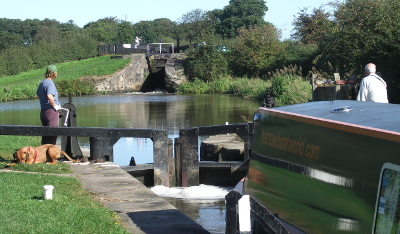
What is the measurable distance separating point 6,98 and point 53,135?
30.7 meters

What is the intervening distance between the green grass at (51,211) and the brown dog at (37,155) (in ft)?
5.08

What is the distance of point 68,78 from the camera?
46.7 m

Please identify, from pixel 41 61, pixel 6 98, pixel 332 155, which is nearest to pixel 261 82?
pixel 6 98

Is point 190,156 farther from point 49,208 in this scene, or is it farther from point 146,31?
point 146,31

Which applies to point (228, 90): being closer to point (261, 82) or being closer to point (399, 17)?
point (261, 82)

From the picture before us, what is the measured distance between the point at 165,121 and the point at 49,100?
12.5 metres

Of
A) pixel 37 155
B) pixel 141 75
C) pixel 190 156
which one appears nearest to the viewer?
pixel 37 155

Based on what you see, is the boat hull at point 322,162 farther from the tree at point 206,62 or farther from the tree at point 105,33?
the tree at point 105,33

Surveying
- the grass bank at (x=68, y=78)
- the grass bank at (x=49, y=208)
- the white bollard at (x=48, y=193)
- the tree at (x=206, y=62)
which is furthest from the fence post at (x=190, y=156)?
the tree at (x=206, y=62)

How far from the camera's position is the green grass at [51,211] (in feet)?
21.1

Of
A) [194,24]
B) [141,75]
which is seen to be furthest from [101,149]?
[194,24]

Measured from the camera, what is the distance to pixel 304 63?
4062 cm

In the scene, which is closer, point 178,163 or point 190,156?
point 190,156

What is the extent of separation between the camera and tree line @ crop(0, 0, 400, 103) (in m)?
22.3
